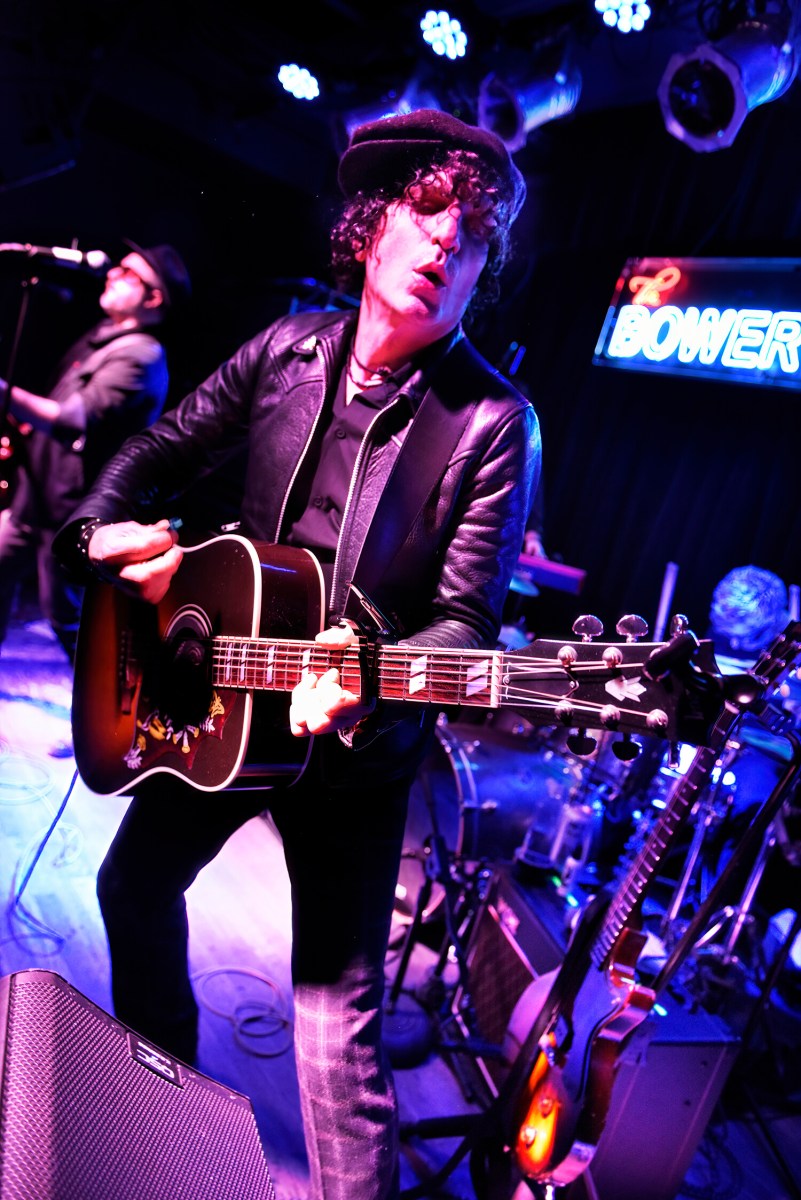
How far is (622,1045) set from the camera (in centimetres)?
212

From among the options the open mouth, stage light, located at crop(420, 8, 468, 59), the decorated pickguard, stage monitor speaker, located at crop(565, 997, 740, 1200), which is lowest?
stage monitor speaker, located at crop(565, 997, 740, 1200)

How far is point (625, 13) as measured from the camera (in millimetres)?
4703

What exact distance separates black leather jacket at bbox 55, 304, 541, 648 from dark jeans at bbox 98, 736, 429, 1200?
0.37 m

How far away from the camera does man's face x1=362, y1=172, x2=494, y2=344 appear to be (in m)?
1.76

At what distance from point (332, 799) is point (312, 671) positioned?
11.8 inches

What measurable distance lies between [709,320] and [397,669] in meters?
5.05

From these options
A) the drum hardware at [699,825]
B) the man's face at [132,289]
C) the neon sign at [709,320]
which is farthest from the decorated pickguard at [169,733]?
the neon sign at [709,320]

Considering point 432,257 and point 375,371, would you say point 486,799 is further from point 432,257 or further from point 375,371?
point 432,257

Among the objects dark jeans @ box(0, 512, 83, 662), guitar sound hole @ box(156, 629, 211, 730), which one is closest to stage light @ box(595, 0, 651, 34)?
dark jeans @ box(0, 512, 83, 662)

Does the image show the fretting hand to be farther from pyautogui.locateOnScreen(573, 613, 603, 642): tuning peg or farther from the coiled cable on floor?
the coiled cable on floor

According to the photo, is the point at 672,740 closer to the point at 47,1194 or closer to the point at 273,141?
the point at 47,1194

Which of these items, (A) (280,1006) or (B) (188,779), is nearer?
(B) (188,779)

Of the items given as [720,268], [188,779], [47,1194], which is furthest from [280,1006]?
[720,268]

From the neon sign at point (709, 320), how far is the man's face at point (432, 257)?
4.07 meters
